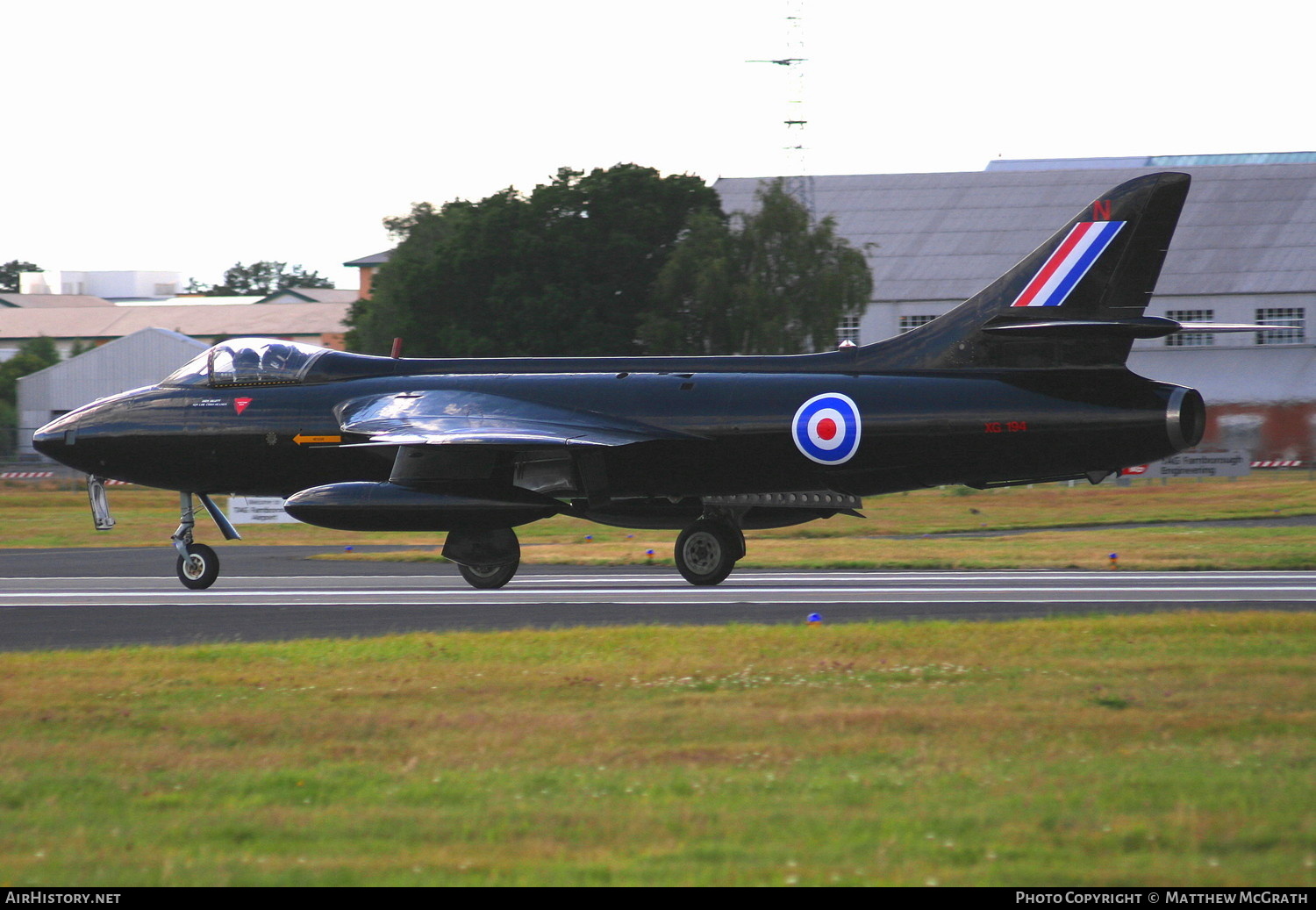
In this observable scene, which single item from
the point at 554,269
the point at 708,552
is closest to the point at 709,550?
the point at 708,552

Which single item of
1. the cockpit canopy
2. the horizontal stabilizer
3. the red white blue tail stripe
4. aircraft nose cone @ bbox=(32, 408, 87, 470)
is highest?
the red white blue tail stripe

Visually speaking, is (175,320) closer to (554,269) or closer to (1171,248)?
(554,269)

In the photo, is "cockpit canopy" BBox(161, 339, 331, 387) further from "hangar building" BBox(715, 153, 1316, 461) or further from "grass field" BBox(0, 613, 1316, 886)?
"hangar building" BBox(715, 153, 1316, 461)

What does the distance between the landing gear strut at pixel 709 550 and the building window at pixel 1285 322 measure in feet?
168

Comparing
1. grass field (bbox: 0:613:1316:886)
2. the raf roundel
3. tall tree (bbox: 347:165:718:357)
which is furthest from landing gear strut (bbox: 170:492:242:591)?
tall tree (bbox: 347:165:718:357)

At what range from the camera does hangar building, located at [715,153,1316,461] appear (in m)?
60.9

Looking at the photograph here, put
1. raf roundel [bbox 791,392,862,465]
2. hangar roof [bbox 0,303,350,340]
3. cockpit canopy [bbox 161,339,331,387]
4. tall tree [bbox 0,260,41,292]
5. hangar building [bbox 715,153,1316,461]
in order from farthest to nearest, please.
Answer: tall tree [bbox 0,260,41,292], hangar roof [bbox 0,303,350,340], hangar building [bbox 715,153,1316,461], cockpit canopy [bbox 161,339,331,387], raf roundel [bbox 791,392,862,465]

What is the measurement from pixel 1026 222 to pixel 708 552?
5346 cm

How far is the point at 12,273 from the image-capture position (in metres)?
156

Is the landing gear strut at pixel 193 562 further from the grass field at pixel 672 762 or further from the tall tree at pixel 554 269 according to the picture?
the tall tree at pixel 554 269

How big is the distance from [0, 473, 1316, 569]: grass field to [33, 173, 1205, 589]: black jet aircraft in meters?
4.78
